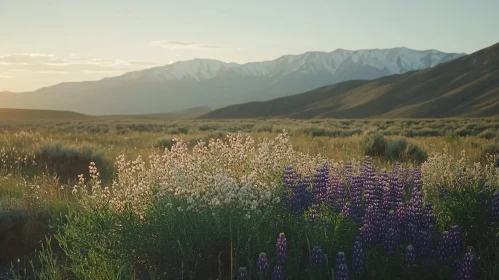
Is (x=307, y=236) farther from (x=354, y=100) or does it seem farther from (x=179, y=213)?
(x=354, y=100)

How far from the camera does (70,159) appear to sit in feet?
35.7

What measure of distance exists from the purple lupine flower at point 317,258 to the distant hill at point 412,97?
8724 centimetres

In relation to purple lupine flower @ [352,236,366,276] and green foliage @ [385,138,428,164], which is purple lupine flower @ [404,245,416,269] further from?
green foliage @ [385,138,428,164]

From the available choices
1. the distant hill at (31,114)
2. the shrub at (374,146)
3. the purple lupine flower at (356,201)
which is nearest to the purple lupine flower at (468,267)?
the purple lupine flower at (356,201)

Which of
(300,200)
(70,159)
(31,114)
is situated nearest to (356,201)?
(300,200)

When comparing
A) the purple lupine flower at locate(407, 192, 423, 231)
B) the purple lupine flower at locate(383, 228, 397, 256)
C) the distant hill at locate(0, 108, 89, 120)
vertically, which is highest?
the purple lupine flower at locate(407, 192, 423, 231)

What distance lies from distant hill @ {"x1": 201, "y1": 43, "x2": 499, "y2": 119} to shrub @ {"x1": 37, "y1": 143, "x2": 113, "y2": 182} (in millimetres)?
82998

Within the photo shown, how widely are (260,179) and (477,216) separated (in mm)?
2213

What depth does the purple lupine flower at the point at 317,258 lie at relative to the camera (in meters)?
3.48

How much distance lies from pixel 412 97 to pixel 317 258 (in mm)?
120759

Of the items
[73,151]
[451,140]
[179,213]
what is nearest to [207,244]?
[179,213]

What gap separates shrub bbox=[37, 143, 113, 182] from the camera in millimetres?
10320

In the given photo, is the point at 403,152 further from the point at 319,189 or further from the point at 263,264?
the point at 263,264

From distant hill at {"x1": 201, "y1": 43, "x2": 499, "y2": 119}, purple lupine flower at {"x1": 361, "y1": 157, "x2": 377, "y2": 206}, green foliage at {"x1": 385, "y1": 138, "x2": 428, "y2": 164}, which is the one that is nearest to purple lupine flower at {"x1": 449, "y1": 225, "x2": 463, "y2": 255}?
purple lupine flower at {"x1": 361, "y1": 157, "x2": 377, "y2": 206}
